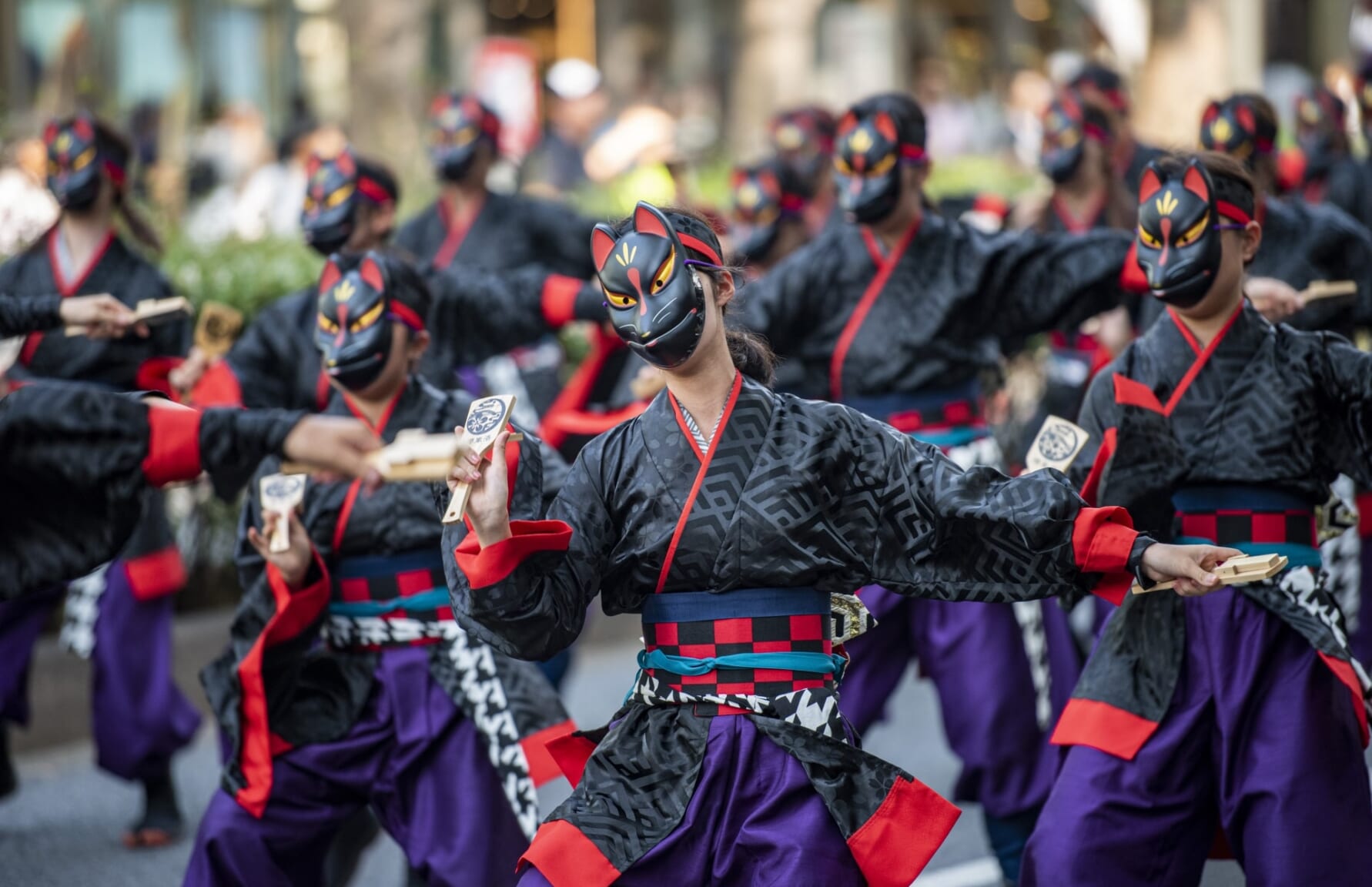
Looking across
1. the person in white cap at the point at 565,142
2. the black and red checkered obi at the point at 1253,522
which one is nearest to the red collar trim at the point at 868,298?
the black and red checkered obi at the point at 1253,522

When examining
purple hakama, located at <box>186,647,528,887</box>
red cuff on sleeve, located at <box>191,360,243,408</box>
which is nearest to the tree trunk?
red cuff on sleeve, located at <box>191,360,243,408</box>

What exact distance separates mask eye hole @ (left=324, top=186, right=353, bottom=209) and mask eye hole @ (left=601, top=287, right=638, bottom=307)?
8.71ft

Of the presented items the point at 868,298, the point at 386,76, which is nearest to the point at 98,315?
the point at 868,298

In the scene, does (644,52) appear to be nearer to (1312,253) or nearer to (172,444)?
(1312,253)

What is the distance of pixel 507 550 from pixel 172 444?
769mm

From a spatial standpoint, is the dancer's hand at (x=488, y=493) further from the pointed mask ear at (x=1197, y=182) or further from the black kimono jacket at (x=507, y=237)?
the black kimono jacket at (x=507, y=237)

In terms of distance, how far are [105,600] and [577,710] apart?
7.43ft

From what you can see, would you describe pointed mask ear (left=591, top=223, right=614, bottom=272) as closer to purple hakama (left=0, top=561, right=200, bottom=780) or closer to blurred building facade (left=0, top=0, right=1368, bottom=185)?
purple hakama (left=0, top=561, right=200, bottom=780)

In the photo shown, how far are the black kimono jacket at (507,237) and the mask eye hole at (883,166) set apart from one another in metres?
2.32

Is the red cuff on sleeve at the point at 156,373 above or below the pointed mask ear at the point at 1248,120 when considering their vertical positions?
below

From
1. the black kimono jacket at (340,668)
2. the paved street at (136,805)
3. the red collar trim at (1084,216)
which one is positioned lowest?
the paved street at (136,805)

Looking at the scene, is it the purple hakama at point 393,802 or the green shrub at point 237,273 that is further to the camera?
the green shrub at point 237,273

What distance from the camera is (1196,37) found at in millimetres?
14039

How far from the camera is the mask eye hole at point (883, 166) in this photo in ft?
17.6
